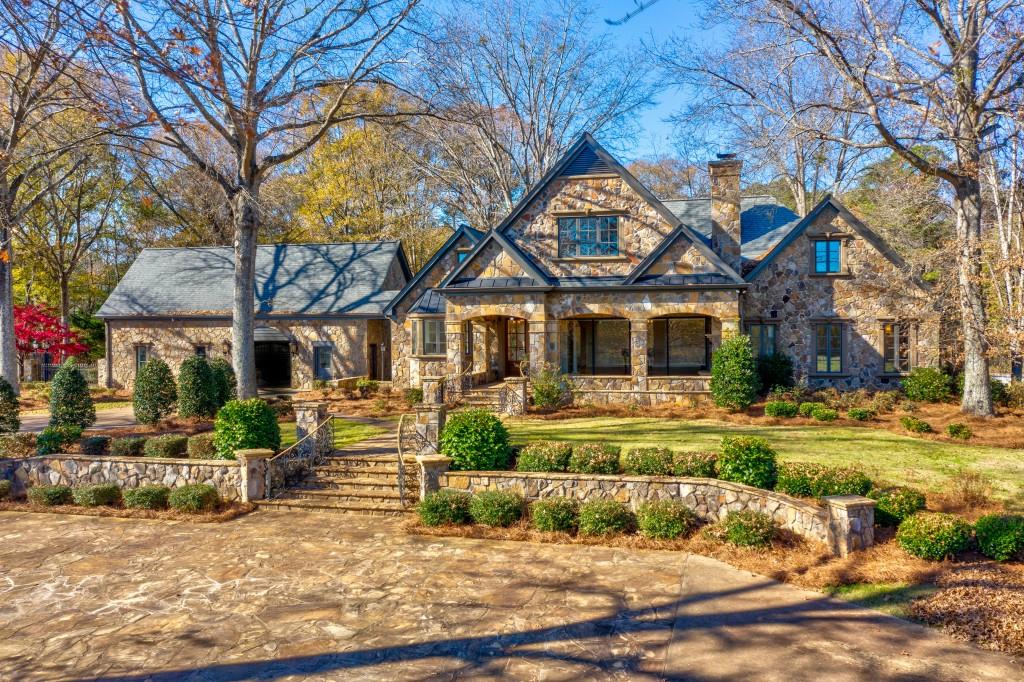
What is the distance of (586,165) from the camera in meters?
22.0

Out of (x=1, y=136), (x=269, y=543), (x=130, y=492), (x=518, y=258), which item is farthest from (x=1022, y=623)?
(x=1, y=136)

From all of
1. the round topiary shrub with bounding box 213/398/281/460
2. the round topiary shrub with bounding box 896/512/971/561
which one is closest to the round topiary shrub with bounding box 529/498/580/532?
the round topiary shrub with bounding box 896/512/971/561

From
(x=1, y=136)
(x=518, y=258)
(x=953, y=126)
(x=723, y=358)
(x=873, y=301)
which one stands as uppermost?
(x=1, y=136)

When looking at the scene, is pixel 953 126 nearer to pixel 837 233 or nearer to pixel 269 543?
pixel 837 233

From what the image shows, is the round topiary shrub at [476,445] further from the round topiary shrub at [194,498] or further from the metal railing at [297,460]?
the round topiary shrub at [194,498]

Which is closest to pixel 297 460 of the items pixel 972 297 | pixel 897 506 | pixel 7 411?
pixel 7 411

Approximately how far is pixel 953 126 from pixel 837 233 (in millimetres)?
5378

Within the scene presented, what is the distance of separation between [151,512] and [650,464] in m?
9.29

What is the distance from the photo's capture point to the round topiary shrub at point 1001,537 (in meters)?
7.82

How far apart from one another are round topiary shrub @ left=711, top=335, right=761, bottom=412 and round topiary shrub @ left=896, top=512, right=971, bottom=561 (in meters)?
9.62

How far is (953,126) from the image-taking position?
16531 millimetres

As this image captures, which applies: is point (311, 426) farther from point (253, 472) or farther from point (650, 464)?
point (650, 464)

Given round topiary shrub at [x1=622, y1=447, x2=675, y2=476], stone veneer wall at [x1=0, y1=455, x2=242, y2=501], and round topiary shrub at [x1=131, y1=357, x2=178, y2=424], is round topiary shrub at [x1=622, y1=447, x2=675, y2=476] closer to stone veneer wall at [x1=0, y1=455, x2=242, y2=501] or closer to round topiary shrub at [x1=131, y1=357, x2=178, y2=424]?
stone veneer wall at [x1=0, y1=455, x2=242, y2=501]

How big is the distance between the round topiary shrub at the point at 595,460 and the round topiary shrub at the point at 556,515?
835 mm
